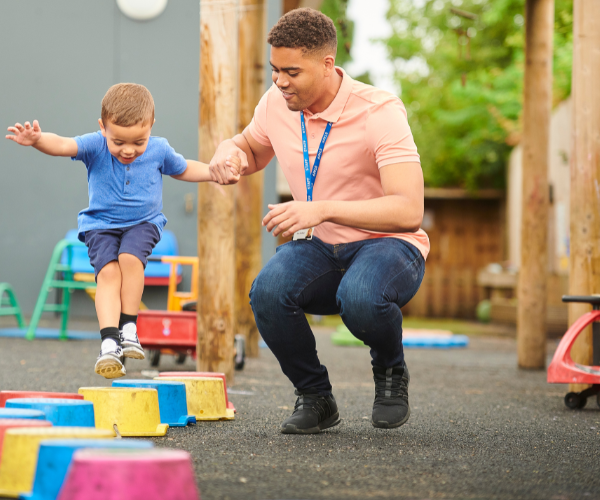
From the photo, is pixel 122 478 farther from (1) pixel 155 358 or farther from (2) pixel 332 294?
(1) pixel 155 358

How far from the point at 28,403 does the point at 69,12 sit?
29.2ft

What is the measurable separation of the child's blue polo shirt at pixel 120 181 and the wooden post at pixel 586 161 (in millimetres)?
2627

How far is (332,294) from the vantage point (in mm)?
3109

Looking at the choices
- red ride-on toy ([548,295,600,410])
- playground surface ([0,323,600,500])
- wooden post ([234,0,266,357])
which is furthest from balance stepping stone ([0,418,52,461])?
wooden post ([234,0,266,357])

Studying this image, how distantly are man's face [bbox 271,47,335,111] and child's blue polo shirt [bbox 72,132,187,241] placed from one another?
2.42 ft

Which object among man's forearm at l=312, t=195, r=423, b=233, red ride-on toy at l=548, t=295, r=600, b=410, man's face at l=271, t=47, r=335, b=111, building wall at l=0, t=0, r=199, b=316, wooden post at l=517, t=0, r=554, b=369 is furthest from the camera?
building wall at l=0, t=0, r=199, b=316

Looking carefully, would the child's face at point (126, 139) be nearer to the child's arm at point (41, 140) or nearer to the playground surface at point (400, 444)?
the child's arm at point (41, 140)

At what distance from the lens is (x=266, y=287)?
3000 mm

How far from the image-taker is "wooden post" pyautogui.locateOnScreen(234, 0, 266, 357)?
6.90 m

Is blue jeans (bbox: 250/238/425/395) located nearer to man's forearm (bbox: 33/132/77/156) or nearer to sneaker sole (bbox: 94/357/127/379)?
sneaker sole (bbox: 94/357/127/379)

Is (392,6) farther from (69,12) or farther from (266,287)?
(266,287)

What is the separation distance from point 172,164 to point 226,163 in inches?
15.7

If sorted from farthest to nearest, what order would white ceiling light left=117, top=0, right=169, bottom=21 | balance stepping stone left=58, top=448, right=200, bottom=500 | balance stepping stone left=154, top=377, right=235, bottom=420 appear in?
white ceiling light left=117, top=0, right=169, bottom=21, balance stepping stone left=154, top=377, right=235, bottom=420, balance stepping stone left=58, top=448, right=200, bottom=500

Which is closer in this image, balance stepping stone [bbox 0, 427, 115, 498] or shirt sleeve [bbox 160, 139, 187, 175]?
balance stepping stone [bbox 0, 427, 115, 498]
